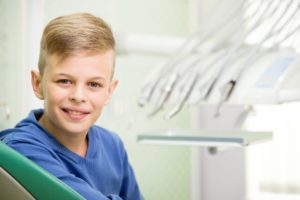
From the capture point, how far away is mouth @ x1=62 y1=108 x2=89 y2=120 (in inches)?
→ 31.4

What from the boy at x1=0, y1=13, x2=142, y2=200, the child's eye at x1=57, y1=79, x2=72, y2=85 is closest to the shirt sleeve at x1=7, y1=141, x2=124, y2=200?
the boy at x1=0, y1=13, x2=142, y2=200

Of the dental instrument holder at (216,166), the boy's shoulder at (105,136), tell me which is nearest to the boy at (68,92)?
the boy's shoulder at (105,136)

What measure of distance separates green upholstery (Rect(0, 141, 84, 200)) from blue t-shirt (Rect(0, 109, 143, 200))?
0.52 ft

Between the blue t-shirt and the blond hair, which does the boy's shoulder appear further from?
the blond hair

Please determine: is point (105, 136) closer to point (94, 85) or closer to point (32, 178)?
point (94, 85)

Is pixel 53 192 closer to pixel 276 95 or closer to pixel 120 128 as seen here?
pixel 276 95

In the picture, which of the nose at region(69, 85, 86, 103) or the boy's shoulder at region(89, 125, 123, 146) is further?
the boy's shoulder at region(89, 125, 123, 146)

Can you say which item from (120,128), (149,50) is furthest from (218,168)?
(149,50)

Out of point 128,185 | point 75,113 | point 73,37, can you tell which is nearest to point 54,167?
point 75,113

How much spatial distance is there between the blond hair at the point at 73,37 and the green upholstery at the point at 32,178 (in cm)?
29

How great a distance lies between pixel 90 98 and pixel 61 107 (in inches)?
2.1

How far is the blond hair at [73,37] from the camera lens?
79cm

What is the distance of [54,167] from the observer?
0.72 metres

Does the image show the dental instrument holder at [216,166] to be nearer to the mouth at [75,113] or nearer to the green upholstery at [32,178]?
the mouth at [75,113]
